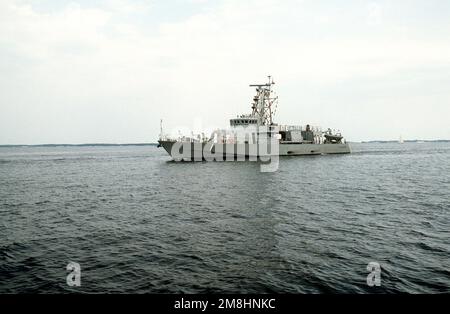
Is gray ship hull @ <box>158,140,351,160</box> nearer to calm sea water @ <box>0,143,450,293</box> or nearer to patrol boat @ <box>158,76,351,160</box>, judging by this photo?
patrol boat @ <box>158,76,351,160</box>

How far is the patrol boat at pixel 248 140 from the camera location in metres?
70.4

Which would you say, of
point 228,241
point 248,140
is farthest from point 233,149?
point 228,241

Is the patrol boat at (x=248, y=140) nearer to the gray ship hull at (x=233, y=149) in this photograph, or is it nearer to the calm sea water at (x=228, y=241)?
the gray ship hull at (x=233, y=149)

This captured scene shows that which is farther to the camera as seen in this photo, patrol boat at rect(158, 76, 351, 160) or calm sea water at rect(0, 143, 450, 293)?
patrol boat at rect(158, 76, 351, 160)

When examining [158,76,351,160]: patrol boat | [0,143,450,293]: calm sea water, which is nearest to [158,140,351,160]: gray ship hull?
[158,76,351,160]: patrol boat

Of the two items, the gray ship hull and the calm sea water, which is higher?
the gray ship hull

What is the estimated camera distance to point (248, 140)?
242 feet

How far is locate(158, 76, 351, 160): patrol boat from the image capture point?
7044cm

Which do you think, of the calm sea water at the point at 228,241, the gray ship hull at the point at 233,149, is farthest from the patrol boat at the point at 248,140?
the calm sea water at the point at 228,241

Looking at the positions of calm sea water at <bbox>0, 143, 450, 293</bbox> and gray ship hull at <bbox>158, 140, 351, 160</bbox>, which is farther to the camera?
gray ship hull at <bbox>158, 140, 351, 160</bbox>

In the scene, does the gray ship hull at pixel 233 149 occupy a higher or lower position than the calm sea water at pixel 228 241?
higher

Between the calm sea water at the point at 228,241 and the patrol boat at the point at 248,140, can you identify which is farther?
the patrol boat at the point at 248,140
